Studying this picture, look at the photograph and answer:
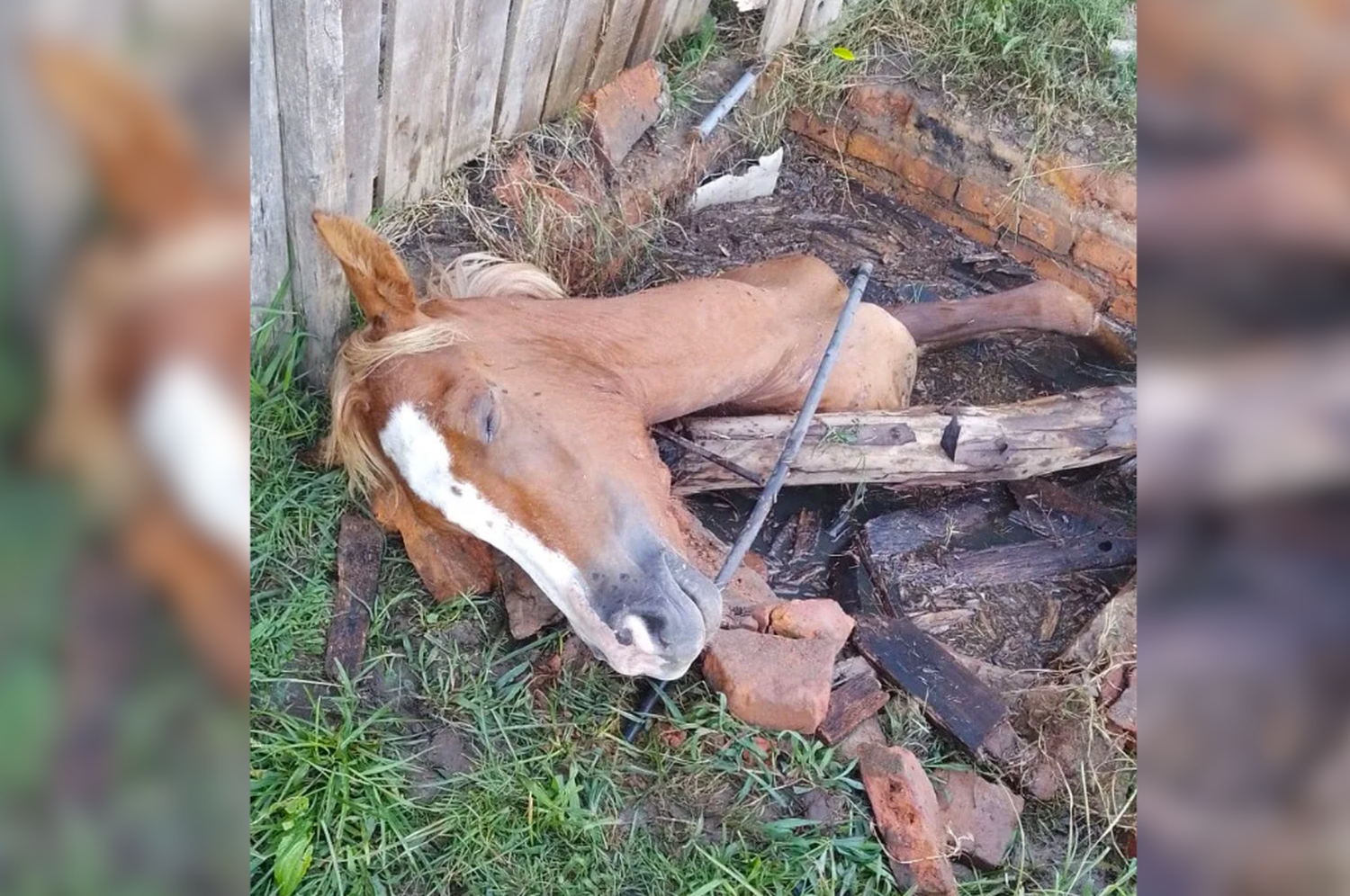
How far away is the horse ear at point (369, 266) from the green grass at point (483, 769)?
0.54 meters

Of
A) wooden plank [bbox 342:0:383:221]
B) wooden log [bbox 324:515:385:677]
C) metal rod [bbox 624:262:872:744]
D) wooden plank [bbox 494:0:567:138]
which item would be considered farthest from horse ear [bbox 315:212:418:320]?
wooden plank [bbox 494:0:567:138]

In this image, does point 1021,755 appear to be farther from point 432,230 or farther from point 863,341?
point 432,230

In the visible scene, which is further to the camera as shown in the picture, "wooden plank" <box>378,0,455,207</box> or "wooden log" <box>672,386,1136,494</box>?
"wooden log" <box>672,386,1136,494</box>

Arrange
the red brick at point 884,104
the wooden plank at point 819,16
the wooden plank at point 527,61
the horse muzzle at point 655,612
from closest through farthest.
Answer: the horse muzzle at point 655,612 < the wooden plank at point 527,61 < the red brick at point 884,104 < the wooden plank at point 819,16

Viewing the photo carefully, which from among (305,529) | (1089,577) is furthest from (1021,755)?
(305,529)

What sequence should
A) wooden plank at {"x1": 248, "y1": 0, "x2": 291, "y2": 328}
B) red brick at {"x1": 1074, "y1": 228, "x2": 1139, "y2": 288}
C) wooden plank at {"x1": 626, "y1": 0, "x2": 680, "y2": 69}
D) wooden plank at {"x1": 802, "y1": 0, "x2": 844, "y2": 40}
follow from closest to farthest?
wooden plank at {"x1": 248, "y1": 0, "x2": 291, "y2": 328} < wooden plank at {"x1": 626, "y1": 0, "x2": 680, "y2": 69} < red brick at {"x1": 1074, "y1": 228, "x2": 1139, "y2": 288} < wooden plank at {"x1": 802, "y1": 0, "x2": 844, "y2": 40}

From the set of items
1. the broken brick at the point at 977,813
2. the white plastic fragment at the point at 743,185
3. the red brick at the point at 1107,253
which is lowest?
the broken brick at the point at 977,813

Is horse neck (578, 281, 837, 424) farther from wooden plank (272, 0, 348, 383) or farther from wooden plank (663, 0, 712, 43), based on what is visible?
wooden plank (663, 0, 712, 43)

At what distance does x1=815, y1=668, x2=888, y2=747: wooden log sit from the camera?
2596 mm

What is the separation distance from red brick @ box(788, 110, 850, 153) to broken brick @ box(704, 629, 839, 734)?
308 cm

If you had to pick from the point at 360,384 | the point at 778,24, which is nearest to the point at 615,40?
the point at 778,24
